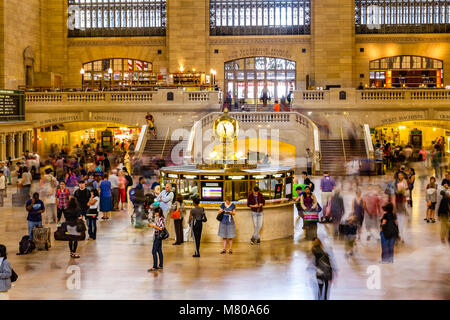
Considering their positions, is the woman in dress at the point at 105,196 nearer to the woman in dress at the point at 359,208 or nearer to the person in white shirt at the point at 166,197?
the person in white shirt at the point at 166,197

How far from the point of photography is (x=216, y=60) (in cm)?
4188

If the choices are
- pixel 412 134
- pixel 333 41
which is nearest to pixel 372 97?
pixel 412 134

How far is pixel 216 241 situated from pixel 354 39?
92.7ft

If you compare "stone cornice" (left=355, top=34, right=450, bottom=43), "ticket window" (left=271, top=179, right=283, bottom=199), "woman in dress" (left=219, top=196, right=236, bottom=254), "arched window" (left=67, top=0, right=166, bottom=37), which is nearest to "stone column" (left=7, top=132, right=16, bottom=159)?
"arched window" (left=67, top=0, right=166, bottom=37)

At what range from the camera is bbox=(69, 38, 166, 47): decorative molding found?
4260 cm

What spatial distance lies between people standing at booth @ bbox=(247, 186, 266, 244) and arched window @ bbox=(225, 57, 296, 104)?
89.1 feet

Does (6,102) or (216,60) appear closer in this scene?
(6,102)

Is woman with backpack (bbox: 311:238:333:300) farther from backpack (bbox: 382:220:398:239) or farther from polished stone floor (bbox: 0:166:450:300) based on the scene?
backpack (bbox: 382:220:398:239)

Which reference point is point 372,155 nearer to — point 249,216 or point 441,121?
point 441,121

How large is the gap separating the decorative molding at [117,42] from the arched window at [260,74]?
14.9 feet

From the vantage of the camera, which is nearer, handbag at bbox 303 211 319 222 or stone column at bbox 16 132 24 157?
handbag at bbox 303 211 319 222

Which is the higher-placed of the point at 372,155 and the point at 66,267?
the point at 372,155

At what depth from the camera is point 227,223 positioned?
14.8 m
